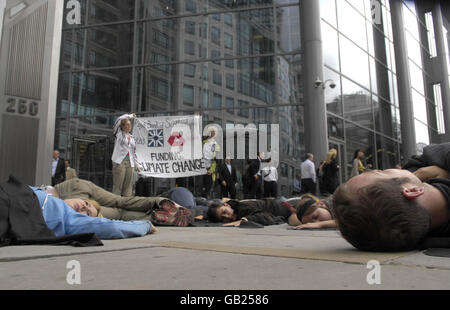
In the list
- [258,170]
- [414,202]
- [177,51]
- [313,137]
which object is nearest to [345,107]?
[313,137]

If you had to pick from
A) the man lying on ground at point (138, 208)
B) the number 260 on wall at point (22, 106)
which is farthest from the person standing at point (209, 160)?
the number 260 on wall at point (22, 106)

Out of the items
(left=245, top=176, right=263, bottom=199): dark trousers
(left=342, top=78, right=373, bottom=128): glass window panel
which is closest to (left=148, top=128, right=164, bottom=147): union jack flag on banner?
(left=245, top=176, right=263, bottom=199): dark trousers

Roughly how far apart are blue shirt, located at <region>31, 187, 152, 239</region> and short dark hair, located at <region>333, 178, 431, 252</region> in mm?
1942

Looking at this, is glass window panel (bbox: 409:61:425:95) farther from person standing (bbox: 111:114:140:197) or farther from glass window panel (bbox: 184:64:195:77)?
person standing (bbox: 111:114:140:197)

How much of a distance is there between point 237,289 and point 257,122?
1281 centimetres

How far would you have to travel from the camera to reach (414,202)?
203 cm

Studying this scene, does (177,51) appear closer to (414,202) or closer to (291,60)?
(291,60)

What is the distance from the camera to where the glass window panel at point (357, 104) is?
14688 mm

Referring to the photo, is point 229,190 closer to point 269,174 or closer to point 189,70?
point 269,174

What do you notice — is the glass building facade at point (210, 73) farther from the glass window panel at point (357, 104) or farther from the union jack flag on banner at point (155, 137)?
the union jack flag on banner at point (155, 137)

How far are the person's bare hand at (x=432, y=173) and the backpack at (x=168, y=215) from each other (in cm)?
351

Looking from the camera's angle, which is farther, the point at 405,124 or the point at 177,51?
the point at 405,124

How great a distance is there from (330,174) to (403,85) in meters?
12.1

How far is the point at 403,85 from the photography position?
1961 centimetres
